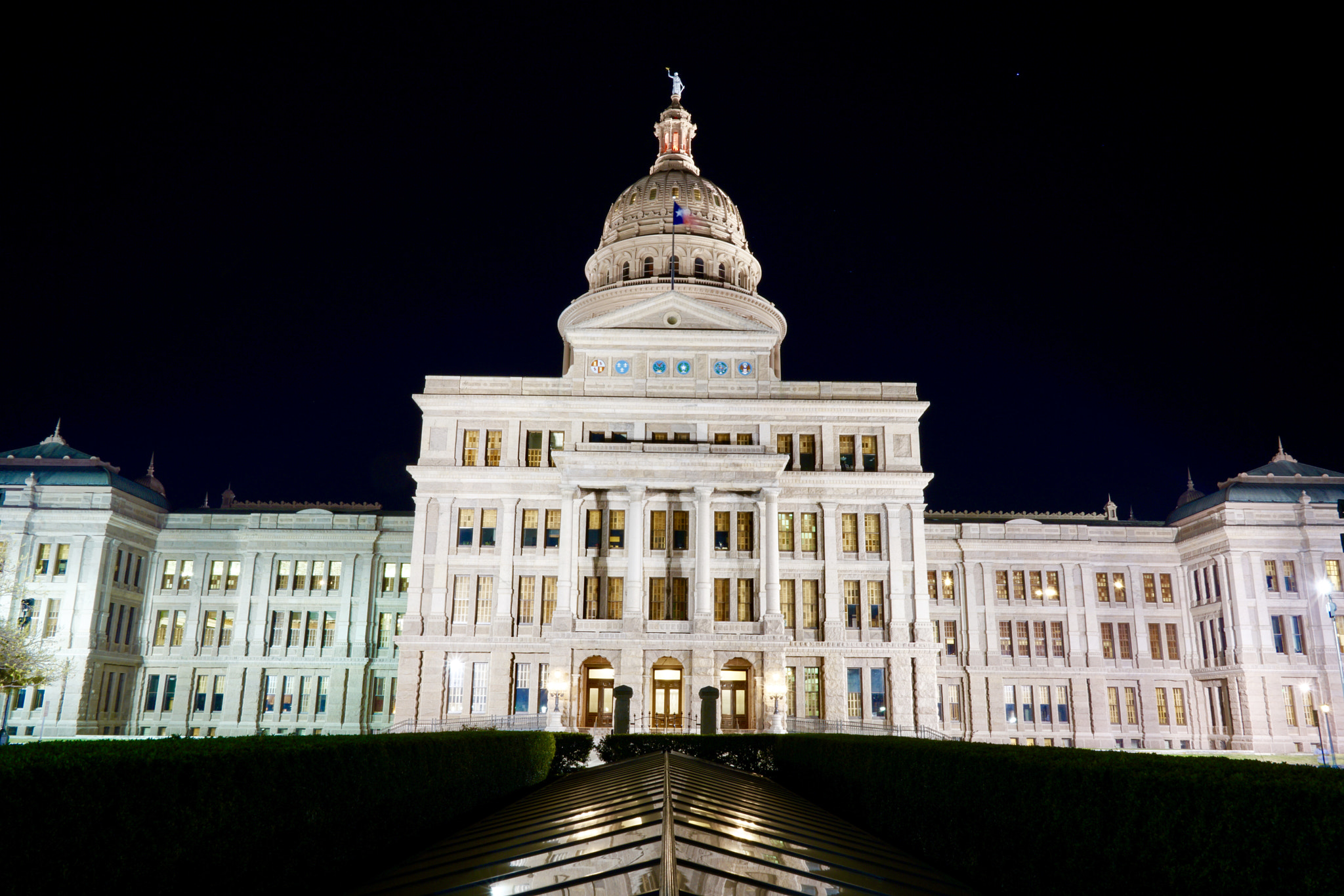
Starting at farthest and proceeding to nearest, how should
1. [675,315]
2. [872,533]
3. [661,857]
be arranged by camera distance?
[675,315]
[872,533]
[661,857]

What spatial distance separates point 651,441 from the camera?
57250mm

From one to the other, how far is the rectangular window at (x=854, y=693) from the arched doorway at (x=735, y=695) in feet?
19.5

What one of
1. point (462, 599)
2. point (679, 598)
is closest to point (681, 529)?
point (679, 598)

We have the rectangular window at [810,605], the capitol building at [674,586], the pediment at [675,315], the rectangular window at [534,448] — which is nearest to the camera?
the capitol building at [674,586]

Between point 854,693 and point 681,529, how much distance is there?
1327 centimetres

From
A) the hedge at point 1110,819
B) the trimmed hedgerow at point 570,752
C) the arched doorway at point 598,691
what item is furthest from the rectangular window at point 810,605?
the hedge at point 1110,819

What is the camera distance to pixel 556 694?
164ft

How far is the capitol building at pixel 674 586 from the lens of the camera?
179ft

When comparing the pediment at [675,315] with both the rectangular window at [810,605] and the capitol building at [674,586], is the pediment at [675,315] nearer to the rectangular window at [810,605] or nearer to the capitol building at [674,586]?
the capitol building at [674,586]

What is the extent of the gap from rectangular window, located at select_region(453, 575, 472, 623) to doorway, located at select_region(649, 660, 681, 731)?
1154 cm

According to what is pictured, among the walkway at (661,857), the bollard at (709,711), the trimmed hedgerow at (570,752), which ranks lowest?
the trimmed hedgerow at (570,752)

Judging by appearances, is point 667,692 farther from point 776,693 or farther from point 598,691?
point 776,693

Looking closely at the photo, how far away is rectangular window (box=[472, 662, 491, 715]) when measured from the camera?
5462 centimetres

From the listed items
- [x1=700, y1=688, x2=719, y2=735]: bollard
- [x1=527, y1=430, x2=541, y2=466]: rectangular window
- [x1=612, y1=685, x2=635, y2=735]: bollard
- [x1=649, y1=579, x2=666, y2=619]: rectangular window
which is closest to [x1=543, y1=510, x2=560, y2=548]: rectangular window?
[x1=527, y1=430, x2=541, y2=466]: rectangular window
